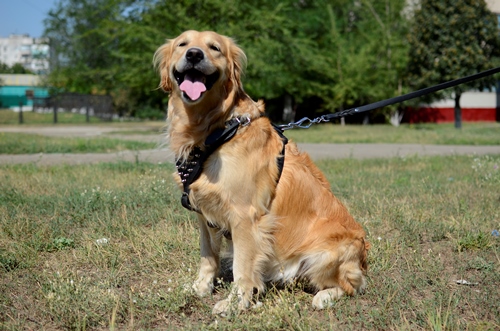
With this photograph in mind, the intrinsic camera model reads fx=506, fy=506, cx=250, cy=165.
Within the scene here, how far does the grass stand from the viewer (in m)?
3.01

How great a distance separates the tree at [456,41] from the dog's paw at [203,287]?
23282 mm

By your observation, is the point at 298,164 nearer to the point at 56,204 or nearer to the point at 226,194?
the point at 226,194

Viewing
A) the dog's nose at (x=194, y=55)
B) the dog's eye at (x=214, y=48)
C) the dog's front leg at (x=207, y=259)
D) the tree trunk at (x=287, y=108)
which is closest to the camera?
the dog's nose at (x=194, y=55)

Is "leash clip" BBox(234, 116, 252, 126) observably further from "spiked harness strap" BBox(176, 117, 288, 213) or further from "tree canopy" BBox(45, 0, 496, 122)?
"tree canopy" BBox(45, 0, 496, 122)

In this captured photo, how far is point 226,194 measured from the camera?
319 cm

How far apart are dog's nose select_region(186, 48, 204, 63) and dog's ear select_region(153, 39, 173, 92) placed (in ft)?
1.27

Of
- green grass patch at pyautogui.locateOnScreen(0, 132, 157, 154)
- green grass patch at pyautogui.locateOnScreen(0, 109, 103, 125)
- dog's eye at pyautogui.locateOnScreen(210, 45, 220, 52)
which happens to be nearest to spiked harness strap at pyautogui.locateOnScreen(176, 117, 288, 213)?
dog's eye at pyautogui.locateOnScreen(210, 45, 220, 52)

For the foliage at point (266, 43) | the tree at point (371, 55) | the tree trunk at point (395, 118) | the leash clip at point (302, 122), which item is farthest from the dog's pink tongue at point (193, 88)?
the tree trunk at point (395, 118)

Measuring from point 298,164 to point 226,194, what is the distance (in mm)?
650

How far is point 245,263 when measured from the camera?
3299 mm

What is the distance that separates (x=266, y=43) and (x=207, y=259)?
1658cm

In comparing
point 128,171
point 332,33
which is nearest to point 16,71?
point 332,33

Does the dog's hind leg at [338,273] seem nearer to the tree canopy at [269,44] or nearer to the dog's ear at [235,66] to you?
the dog's ear at [235,66]

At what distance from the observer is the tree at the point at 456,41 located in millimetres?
23938
